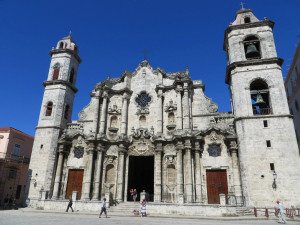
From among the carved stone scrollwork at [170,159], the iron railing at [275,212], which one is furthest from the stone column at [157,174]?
the iron railing at [275,212]

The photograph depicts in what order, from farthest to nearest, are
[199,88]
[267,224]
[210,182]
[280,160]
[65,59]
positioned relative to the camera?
[65,59] → [199,88] → [210,182] → [280,160] → [267,224]

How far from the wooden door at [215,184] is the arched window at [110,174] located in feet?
28.6

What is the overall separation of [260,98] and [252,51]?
464cm

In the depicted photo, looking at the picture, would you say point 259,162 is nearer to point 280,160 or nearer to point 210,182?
point 280,160

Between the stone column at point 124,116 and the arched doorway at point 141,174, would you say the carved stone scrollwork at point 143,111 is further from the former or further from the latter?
the arched doorway at point 141,174

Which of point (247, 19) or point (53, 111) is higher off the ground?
point (247, 19)

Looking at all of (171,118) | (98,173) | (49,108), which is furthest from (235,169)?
(49,108)

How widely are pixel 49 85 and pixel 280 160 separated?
23284 millimetres

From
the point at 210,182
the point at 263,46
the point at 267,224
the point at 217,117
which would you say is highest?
the point at 263,46

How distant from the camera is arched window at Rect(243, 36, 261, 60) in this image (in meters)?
24.6

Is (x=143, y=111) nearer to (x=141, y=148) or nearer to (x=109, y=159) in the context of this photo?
(x=141, y=148)

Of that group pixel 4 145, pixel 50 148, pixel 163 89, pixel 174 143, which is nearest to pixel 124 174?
pixel 174 143

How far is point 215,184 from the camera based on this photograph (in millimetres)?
22344

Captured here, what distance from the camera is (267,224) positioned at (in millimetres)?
13297
